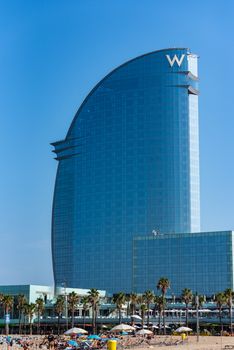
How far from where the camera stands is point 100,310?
19012 centimetres

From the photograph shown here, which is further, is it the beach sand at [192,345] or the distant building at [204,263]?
the distant building at [204,263]

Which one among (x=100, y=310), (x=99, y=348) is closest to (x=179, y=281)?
(x=100, y=310)

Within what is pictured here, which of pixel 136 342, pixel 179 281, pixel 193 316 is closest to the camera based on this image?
pixel 136 342

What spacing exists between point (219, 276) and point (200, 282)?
594 cm

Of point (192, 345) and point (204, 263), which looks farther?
point (204, 263)

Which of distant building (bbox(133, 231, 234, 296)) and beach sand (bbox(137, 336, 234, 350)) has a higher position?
distant building (bbox(133, 231, 234, 296))

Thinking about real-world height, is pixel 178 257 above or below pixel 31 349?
above

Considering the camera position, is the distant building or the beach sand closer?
the beach sand

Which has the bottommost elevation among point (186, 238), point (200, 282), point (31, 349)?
point (31, 349)

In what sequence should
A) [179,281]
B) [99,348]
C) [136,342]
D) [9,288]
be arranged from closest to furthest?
1. [99,348]
2. [136,342]
3. [9,288]
4. [179,281]

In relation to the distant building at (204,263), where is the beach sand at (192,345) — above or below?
below

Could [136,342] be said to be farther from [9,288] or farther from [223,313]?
[9,288]

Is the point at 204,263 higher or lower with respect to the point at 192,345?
higher

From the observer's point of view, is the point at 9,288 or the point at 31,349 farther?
the point at 9,288
